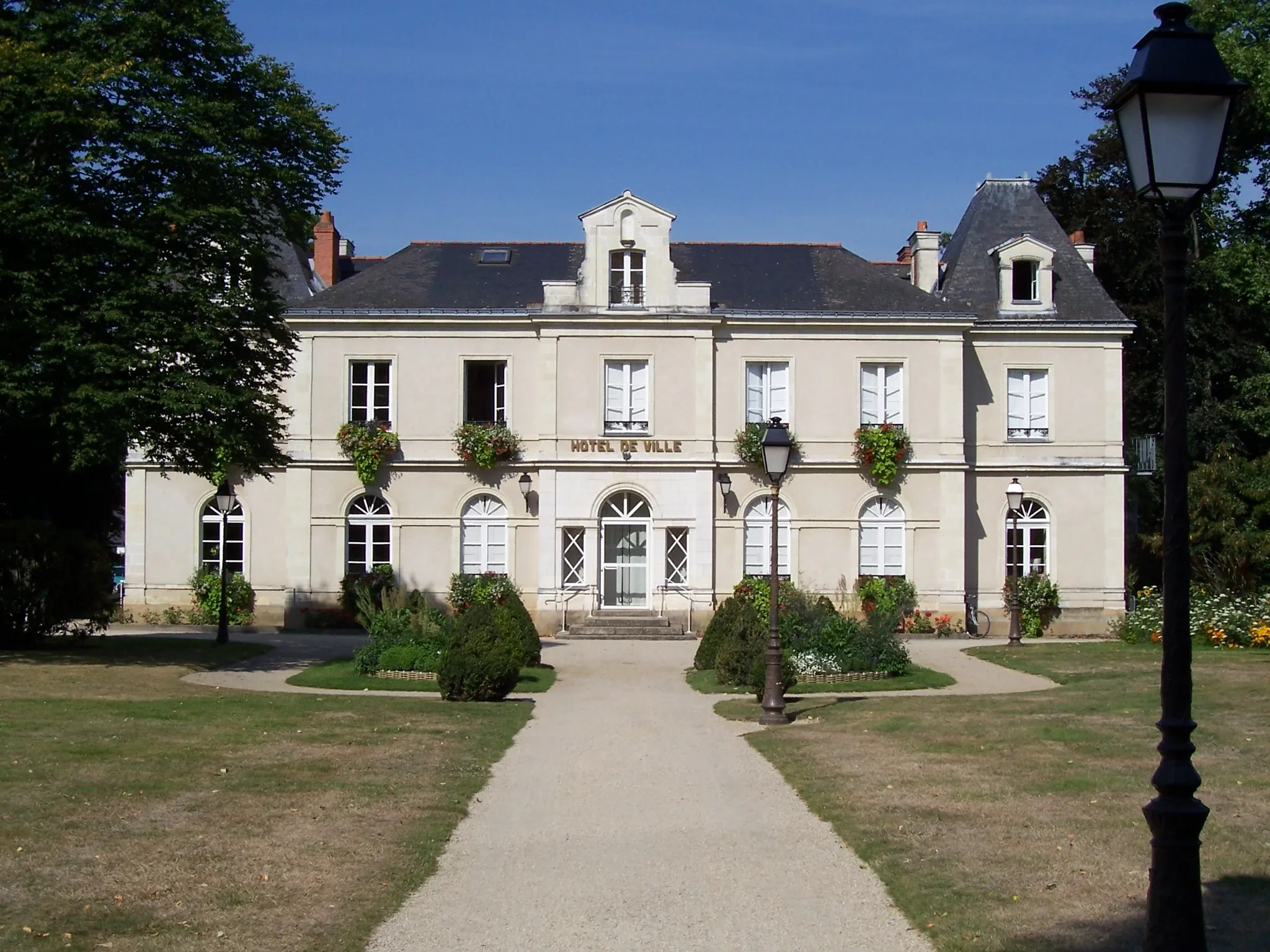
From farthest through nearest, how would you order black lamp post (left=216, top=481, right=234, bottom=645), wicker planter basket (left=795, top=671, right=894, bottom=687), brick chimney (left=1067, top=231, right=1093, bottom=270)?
brick chimney (left=1067, top=231, right=1093, bottom=270) → black lamp post (left=216, top=481, right=234, bottom=645) → wicker planter basket (left=795, top=671, right=894, bottom=687)

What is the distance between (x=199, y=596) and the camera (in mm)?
32438

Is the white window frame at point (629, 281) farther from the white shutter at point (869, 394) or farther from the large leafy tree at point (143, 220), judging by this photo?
the large leafy tree at point (143, 220)

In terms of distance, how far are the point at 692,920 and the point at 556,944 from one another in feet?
2.85

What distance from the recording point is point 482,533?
3222 cm

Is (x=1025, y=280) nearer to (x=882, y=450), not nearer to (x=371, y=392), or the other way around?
(x=882, y=450)

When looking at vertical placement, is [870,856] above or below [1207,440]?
below

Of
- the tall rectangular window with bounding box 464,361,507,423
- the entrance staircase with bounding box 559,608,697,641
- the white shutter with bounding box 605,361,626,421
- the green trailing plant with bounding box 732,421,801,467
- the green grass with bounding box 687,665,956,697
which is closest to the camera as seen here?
the green grass with bounding box 687,665,956,697

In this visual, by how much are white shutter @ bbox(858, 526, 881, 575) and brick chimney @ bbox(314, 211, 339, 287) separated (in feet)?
49.4

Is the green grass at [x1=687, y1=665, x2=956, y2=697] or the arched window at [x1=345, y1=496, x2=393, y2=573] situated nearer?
the green grass at [x1=687, y1=665, x2=956, y2=697]

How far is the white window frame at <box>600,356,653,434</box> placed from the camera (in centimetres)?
3178

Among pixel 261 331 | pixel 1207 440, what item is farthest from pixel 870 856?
pixel 1207 440

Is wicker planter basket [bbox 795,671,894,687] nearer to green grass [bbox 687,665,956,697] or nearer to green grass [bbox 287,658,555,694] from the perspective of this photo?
green grass [bbox 687,665,956,697]

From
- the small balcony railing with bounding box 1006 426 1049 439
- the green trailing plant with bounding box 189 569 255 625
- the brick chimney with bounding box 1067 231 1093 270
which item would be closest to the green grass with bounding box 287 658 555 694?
the green trailing plant with bounding box 189 569 255 625

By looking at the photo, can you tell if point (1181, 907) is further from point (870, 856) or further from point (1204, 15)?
point (1204, 15)
